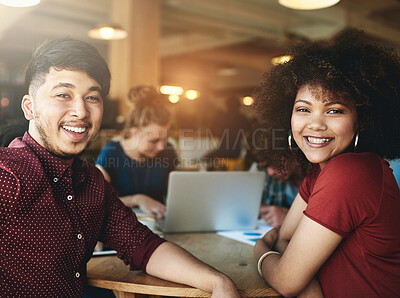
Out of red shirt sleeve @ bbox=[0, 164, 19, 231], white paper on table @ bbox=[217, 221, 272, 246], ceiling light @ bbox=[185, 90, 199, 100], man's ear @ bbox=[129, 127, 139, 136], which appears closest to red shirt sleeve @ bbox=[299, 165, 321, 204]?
white paper on table @ bbox=[217, 221, 272, 246]

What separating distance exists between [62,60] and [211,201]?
985 millimetres

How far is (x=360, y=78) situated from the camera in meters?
1.32

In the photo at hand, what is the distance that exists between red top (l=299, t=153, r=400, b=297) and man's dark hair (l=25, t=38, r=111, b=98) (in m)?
0.83

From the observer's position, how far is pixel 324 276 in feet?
4.23

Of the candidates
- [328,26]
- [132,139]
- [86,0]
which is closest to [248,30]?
[328,26]

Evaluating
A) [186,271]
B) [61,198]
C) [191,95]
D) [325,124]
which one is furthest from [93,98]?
[191,95]

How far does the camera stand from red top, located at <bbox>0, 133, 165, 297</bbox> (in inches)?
45.4

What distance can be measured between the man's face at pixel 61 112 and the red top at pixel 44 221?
4 cm

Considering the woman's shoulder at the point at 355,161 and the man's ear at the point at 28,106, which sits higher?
the man's ear at the point at 28,106

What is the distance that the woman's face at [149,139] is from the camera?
2719mm

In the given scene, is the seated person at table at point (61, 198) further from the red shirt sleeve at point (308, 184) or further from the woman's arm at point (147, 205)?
the woman's arm at point (147, 205)

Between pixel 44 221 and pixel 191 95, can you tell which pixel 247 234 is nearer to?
pixel 44 221

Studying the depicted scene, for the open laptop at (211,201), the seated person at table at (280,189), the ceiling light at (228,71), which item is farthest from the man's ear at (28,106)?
the ceiling light at (228,71)

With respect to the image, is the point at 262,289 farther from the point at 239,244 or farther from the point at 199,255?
the point at 239,244
